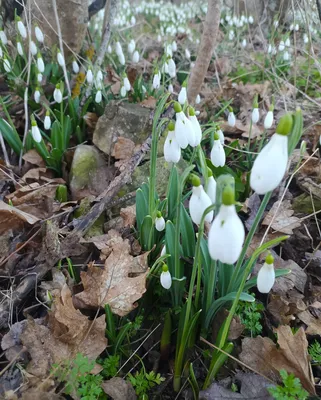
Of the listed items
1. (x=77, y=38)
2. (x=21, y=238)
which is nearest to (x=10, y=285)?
(x=21, y=238)

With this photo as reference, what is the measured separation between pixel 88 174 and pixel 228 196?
1561 millimetres

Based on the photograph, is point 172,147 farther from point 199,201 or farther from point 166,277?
point 166,277

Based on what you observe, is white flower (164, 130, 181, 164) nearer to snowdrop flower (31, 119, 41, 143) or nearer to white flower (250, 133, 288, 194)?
white flower (250, 133, 288, 194)

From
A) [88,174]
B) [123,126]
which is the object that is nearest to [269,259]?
[88,174]

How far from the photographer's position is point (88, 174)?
219cm

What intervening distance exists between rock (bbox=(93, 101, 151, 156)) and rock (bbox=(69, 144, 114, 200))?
0.51 feet

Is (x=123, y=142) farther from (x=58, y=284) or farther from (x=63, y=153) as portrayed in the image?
(x=58, y=284)

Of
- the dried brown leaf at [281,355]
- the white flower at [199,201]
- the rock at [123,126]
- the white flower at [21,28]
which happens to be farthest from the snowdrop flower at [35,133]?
the dried brown leaf at [281,355]

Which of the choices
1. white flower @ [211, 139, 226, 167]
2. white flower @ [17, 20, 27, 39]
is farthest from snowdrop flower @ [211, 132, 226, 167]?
white flower @ [17, 20, 27, 39]

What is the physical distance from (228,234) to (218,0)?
198cm

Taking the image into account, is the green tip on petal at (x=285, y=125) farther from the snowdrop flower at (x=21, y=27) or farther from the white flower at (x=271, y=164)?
the snowdrop flower at (x=21, y=27)

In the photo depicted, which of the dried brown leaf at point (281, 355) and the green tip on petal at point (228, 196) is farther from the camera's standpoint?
the dried brown leaf at point (281, 355)

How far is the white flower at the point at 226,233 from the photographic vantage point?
764mm

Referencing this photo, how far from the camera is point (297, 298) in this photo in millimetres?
1456
